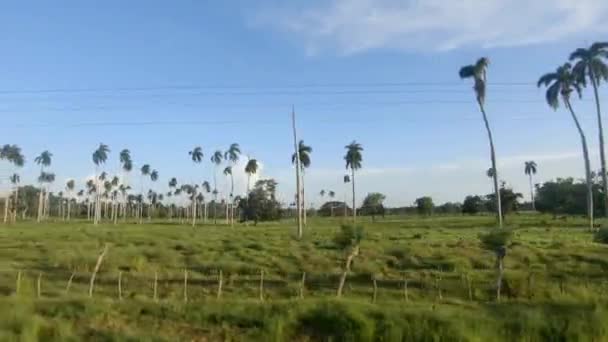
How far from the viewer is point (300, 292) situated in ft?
99.7

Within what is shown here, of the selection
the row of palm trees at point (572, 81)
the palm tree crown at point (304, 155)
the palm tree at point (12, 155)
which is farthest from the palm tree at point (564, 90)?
the palm tree at point (12, 155)

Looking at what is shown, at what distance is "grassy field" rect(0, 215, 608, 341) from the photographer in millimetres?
19375

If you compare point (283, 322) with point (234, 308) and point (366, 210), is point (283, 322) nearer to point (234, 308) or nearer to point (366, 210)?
point (234, 308)

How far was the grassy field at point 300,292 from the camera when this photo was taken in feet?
63.6

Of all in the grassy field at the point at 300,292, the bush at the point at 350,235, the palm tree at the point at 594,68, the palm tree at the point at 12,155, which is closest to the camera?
the grassy field at the point at 300,292

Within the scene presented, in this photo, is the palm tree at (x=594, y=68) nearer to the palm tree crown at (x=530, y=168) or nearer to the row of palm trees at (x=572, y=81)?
the row of palm trees at (x=572, y=81)

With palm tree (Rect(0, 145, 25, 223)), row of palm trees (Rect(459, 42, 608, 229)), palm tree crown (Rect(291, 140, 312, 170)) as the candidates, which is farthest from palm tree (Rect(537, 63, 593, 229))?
palm tree (Rect(0, 145, 25, 223))

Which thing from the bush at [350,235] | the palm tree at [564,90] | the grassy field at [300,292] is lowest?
the grassy field at [300,292]

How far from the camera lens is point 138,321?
837 inches

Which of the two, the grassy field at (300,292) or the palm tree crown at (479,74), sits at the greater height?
the palm tree crown at (479,74)

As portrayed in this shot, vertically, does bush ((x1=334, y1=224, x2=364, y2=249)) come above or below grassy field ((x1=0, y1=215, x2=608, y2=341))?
above

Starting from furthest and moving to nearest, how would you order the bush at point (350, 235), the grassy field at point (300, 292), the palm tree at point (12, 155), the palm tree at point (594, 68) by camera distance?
the palm tree at point (12, 155) < the palm tree at point (594, 68) < the bush at point (350, 235) < the grassy field at point (300, 292)

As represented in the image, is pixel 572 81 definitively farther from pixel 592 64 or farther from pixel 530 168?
pixel 530 168

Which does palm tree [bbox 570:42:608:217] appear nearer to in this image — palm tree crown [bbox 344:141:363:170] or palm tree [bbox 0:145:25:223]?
palm tree crown [bbox 344:141:363:170]
